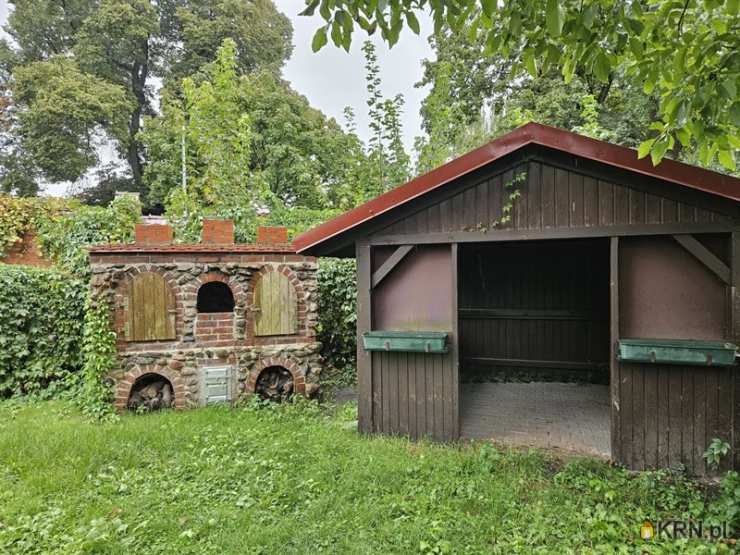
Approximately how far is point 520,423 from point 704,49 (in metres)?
3.95

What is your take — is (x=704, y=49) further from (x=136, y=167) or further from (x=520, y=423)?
Answer: (x=136, y=167)

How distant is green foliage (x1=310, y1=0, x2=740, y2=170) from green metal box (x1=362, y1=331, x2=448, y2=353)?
233cm

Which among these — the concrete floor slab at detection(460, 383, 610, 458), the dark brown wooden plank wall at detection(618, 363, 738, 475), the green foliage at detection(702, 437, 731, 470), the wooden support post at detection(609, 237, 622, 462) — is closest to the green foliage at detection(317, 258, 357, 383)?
the concrete floor slab at detection(460, 383, 610, 458)

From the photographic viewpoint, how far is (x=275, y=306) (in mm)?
5594

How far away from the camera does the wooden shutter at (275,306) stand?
217 inches

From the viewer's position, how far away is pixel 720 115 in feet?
8.75

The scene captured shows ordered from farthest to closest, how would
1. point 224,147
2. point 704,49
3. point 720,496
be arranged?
point 224,147, point 720,496, point 704,49

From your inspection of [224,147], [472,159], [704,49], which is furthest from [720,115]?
[224,147]

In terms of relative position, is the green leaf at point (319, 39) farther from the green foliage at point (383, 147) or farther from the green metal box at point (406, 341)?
the green foliage at point (383, 147)

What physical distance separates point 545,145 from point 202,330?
4567 mm

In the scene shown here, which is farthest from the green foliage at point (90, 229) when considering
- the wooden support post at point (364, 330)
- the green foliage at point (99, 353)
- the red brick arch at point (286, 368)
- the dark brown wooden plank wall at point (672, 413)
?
the dark brown wooden plank wall at point (672, 413)

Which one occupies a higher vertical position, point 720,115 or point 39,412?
point 720,115

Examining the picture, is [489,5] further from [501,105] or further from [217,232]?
[501,105]

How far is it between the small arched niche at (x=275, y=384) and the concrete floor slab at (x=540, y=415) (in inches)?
94.3
